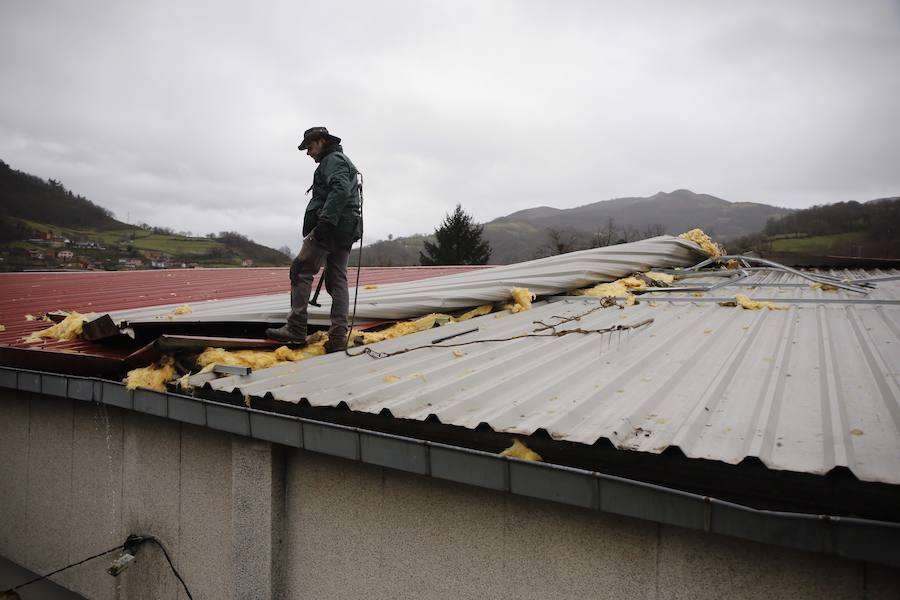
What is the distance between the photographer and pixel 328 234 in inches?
135

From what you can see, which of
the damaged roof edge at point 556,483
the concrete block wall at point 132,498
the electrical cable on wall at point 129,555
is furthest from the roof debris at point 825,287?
the electrical cable on wall at point 129,555

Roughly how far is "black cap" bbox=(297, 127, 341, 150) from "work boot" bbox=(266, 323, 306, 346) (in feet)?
4.34

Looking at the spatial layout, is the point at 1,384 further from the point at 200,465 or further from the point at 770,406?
the point at 770,406

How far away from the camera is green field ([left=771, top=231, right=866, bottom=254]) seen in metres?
26.4

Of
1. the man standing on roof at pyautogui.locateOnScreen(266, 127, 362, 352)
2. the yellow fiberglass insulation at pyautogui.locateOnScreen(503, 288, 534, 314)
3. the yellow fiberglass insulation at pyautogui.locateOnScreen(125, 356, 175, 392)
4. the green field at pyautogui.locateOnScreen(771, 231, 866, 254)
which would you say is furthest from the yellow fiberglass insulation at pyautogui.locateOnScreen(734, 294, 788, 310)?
the green field at pyautogui.locateOnScreen(771, 231, 866, 254)

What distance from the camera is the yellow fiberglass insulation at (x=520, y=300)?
16.2ft

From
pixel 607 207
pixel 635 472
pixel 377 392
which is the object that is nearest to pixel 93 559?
pixel 377 392

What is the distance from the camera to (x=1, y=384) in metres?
3.93

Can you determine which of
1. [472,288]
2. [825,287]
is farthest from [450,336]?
[825,287]

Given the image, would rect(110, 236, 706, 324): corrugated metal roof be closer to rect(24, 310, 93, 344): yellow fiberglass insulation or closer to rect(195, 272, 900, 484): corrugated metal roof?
rect(24, 310, 93, 344): yellow fiberglass insulation

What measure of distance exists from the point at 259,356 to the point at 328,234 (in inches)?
38.3

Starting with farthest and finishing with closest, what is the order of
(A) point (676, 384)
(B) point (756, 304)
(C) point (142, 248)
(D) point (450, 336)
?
(C) point (142, 248)
(B) point (756, 304)
(D) point (450, 336)
(A) point (676, 384)

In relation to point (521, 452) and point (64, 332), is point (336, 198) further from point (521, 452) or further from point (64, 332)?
point (64, 332)

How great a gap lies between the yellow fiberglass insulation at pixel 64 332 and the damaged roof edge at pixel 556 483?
1.50m
